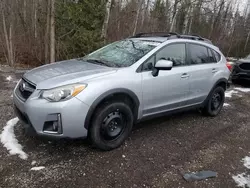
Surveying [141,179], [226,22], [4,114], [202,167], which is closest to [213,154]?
[202,167]

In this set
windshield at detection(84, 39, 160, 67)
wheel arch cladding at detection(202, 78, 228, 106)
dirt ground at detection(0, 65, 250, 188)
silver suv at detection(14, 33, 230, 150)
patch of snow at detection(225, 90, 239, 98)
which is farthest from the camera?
patch of snow at detection(225, 90, 239, 98)

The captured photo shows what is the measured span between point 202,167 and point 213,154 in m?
0.49

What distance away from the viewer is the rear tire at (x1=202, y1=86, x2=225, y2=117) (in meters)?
5.10

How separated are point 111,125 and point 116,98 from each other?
40 cm

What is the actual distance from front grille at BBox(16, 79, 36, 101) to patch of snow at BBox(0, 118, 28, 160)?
731 mm

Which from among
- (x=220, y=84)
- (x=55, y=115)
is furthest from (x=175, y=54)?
(x=55, y=115)

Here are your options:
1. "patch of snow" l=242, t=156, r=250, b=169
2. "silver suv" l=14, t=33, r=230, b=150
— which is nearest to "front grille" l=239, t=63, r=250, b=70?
"silver suv" l=14, t=33, r=230, b=150

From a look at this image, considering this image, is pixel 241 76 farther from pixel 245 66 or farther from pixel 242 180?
pixel 242 180

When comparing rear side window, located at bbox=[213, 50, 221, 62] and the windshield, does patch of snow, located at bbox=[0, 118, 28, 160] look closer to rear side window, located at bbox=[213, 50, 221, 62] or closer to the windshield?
the windshield

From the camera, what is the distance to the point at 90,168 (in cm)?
306

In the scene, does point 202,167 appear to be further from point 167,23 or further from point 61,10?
point 167,23

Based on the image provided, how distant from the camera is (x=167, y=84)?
393 cm

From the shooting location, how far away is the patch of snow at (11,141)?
325cm

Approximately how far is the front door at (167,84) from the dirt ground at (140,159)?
551mm
